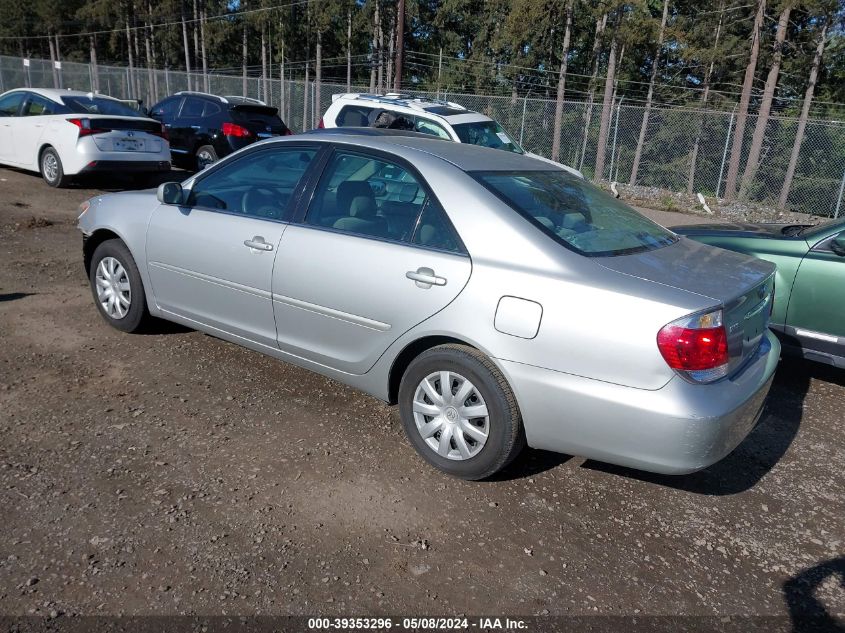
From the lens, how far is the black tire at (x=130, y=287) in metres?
4.88

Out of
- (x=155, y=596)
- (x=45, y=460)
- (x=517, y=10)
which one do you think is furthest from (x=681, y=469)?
(x=517, y=10)

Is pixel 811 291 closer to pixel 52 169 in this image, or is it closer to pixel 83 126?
pixel 83 126

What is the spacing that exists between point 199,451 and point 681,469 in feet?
7.78

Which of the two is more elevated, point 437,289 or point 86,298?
point 437,289

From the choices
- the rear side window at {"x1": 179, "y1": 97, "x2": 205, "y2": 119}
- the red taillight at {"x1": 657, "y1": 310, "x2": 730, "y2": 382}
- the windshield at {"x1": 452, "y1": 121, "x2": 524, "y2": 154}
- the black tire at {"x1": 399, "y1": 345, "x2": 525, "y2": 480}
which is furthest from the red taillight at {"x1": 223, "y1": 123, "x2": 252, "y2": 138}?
the red taillight at {"x1": 657, "y1": 310, "x2": 730, "y2": 382}

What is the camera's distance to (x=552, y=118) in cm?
2341

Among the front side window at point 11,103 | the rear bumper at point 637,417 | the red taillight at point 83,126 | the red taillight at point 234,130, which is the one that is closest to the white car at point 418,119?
the red taillight at point 234,130

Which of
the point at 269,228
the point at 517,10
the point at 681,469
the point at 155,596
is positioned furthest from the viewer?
the point at 517,10

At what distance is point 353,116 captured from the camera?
11398 millimetres

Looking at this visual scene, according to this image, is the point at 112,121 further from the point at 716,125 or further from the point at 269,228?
the point at 716,125

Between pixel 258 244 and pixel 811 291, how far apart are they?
381 cm

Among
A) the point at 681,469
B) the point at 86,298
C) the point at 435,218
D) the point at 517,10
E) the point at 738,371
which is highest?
the point at 517,10

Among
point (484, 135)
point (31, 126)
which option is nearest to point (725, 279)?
point (484, 135)

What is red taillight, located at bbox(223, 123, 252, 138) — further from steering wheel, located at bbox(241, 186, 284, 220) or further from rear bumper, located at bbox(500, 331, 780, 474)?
rear bumper, located at bbox(500, 331, 780, 474)
